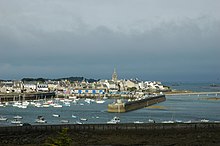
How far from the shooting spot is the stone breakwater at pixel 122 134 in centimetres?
2233

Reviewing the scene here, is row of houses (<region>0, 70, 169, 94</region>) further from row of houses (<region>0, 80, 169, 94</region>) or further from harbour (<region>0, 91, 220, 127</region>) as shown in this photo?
harbour (<region>0, 91, 220, 127</region>)

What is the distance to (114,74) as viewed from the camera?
13088 cm

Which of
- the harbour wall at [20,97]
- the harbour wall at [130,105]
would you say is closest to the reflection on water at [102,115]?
the harbour wall at [130,105]

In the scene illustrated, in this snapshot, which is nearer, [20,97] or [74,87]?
[20,97]

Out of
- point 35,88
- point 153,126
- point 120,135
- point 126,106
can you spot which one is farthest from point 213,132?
point 35,88

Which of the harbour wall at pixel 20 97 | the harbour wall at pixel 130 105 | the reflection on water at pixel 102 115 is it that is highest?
the harbour wall at pixel 20 97

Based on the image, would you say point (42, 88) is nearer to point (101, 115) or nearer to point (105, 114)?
point (105, 114)

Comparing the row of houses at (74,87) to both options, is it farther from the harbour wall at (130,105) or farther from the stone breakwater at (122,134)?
the stone breakwater at (122,134)

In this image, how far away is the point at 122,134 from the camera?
24766mm

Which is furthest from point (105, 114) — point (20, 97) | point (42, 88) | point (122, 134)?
point (42, 88)

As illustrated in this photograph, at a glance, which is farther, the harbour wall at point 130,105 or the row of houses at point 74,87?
the row of houses at point 74,87

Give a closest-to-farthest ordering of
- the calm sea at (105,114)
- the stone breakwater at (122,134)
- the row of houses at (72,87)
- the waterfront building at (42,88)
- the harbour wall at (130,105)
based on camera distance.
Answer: the stone breakwater at (122,134)
the calm sea at (105,114)
the harbour wall at (130,105)
the row of houses at (72,87)
the waterfront building at (42,88)

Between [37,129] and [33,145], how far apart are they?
10.3 feet

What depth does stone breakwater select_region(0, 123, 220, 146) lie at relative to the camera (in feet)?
73.3
